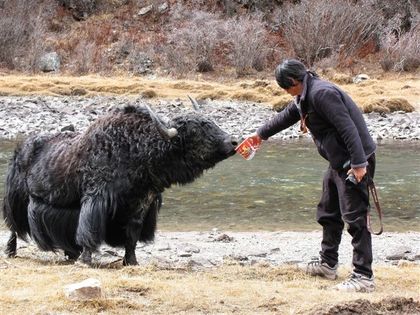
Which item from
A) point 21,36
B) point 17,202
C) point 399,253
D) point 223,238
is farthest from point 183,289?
point 21,36

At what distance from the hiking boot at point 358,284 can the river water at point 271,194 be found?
15.9 ft

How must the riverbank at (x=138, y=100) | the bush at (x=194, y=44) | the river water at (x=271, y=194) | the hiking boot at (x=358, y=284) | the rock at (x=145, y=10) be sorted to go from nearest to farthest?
1. the hiking boot at (x=358, y=284)
2. the river water at (x=271, y=194)
3. the riverbank at (x=138, y=100)
4. the bush at (x=194, y=44)
5. the rock at (x=145, y=10)

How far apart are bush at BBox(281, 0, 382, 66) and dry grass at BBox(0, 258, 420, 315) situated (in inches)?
1089

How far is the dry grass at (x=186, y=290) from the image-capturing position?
4.51m

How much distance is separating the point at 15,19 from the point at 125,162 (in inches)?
1241

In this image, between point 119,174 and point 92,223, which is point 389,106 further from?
point 92,223

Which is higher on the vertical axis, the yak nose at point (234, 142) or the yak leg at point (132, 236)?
the yak nose at point (234, 142)

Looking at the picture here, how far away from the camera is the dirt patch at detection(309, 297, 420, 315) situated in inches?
171

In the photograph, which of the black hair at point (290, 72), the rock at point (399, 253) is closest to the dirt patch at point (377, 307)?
the black hair at point (290, 72)

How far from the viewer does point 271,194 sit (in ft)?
41.5

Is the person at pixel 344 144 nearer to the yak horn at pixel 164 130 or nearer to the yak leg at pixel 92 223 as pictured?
the yak horn at pixel 164 130

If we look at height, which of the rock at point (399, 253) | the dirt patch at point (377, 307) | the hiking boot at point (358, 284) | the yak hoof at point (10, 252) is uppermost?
the dirt patch at point (377, 307)

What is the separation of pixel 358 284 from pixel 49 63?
29669mm

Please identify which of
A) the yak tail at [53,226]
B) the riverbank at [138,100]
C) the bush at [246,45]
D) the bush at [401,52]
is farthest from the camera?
the bush at [246,45]
